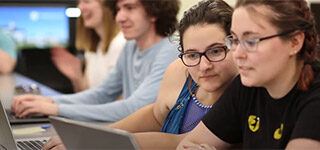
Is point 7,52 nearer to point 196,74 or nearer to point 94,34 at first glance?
point 94,34

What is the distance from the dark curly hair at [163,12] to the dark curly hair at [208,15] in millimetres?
912

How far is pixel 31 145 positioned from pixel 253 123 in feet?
2.38

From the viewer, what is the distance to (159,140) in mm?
1509

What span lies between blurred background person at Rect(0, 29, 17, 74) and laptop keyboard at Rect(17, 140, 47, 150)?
1842 millimetres

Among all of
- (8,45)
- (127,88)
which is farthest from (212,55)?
(8,45)

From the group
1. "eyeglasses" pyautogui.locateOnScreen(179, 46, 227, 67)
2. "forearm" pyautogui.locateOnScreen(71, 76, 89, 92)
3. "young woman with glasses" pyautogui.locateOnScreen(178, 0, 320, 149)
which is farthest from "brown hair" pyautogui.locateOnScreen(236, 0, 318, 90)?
"forearm" pyautogui.locateOnScreen(71, 76, 89, 92)

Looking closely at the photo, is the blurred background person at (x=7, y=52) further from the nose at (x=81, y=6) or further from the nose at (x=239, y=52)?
the nose at (x=239, y=52)

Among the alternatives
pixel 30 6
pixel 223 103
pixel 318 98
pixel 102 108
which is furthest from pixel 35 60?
pixel 318 98

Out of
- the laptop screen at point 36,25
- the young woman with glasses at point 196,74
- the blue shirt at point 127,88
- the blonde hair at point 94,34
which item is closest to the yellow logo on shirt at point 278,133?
the young woman with glasses at point 196,74

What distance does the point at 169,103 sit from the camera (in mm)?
1683

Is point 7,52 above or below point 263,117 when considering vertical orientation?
below

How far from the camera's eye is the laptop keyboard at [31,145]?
1.60m

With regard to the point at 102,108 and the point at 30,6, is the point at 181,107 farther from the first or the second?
the point at 30,6

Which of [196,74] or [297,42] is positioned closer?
[297,42]
